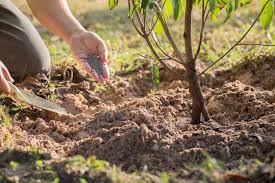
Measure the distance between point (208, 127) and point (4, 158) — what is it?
885 mm

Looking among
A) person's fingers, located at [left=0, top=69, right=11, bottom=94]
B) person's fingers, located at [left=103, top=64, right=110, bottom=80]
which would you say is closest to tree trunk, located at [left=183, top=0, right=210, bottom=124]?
person's fingers, located at [left=103, top=64, right=110, bottom=80]

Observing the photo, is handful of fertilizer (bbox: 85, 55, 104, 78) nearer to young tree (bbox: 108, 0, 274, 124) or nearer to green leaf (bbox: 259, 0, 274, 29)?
young tree (bbox: 108, 0, 274, 124)

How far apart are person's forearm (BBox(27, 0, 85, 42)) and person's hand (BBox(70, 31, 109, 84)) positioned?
75 mm

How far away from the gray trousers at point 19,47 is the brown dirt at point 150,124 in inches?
5.7

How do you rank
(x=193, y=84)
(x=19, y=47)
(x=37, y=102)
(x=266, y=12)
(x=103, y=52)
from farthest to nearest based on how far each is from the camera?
(x=19, y=47), (x=103, y=52), (x=37, y=102), (x=193, y=84), (x=266, y=12)

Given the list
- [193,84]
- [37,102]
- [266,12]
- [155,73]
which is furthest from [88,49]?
[266,12]

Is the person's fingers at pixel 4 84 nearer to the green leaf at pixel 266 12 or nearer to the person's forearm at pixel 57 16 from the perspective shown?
the person's forearm at pixel 57 16

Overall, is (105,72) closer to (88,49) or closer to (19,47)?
(88,49)

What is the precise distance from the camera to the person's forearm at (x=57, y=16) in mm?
3326

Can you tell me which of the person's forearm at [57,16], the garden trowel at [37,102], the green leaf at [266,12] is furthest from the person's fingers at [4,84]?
the green leaf at [266,12]

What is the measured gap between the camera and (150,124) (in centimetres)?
256

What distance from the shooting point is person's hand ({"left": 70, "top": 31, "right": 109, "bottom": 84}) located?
3160 millimetres

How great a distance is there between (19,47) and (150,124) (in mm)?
1448

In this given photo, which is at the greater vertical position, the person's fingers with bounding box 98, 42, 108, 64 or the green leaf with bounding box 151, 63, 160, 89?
the person's fingers with bounding box 98, 42, 108, 64
